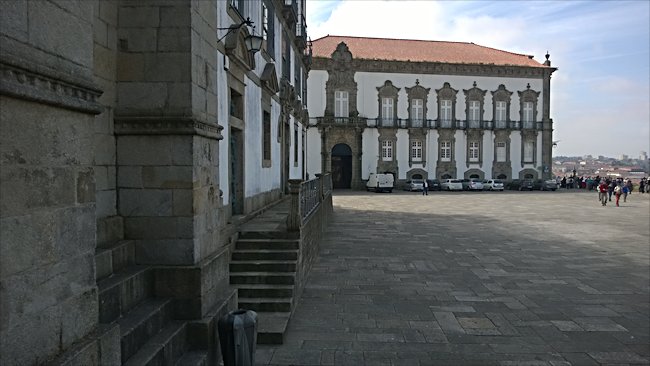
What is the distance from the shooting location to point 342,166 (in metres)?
44.6

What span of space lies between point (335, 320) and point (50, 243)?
4628 mm

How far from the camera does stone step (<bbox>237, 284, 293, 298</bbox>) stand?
6625mm

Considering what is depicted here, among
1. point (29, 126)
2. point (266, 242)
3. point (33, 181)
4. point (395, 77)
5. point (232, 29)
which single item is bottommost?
point (266, 242)

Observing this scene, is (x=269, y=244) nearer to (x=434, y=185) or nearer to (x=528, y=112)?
(x=434, y=185)

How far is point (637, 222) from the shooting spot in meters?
18.6

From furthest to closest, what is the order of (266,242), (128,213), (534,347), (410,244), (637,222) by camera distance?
1. (637,222)
2. (410,244)
3. (266,242)
4. (534,347)
5. (128,213)

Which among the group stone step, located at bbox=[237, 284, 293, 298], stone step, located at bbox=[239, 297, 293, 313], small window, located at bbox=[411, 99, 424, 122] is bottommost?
stone step, located at bbox=[239, 297, 293, 313]

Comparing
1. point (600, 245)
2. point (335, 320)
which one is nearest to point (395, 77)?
point (600, 245)

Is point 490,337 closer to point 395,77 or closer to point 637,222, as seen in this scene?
point 637,222

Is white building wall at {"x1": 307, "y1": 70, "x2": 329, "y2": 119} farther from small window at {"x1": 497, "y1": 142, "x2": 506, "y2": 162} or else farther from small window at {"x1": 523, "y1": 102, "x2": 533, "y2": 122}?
small window at {"x1": 523, "y1": 102, "x2": 533, "y2": 122}

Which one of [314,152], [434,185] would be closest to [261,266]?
[314,152]

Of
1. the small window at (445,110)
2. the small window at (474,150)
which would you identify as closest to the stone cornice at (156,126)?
the small window at (445,110)

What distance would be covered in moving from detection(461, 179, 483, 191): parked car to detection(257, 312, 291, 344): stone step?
39784 millimetres

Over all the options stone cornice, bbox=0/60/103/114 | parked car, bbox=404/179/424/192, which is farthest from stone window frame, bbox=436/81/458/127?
stone cornice, bbox=0/60/103/114
